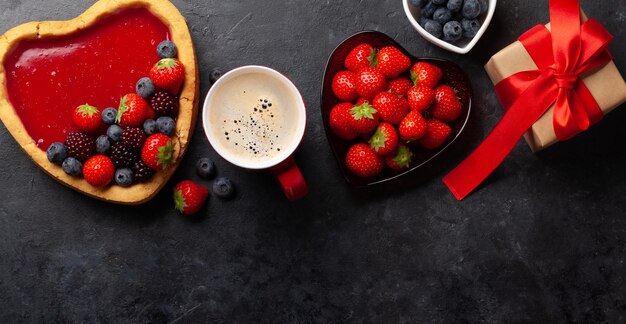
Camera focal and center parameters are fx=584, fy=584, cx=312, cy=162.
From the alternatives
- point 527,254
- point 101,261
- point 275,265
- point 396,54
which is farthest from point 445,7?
point 101,261

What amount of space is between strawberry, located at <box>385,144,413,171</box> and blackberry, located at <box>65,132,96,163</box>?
1.12m

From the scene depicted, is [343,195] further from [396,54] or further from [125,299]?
[125,299]

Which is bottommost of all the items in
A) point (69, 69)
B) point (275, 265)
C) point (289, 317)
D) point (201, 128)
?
point (289, 317)

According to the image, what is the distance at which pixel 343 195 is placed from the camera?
7.96 feet

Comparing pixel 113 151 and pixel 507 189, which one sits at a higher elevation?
pixel 113 151

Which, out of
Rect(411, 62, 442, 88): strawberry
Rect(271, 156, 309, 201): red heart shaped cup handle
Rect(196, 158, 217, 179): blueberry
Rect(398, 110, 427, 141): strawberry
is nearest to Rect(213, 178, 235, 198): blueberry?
Rect(196, 158, 217, 179): blueberry

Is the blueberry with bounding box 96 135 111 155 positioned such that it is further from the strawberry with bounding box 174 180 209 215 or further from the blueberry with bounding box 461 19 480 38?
the blueberry with bounding box 461 19 480 38

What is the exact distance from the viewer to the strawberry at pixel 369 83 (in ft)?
7.07

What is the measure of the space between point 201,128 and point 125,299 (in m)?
0.77

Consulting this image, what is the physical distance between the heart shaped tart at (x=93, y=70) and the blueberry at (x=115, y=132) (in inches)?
3.2

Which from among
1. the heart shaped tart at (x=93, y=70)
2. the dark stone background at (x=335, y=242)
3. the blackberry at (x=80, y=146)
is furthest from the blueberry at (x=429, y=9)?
the blackberry at (x=80, y=146)

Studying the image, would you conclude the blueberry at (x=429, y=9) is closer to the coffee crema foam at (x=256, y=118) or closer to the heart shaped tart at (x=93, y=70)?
the coffee crema foam at (x=256, y=118)

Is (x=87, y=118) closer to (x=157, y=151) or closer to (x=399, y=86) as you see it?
(x=157, y=151)

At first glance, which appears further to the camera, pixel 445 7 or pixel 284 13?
pixel 284 13
